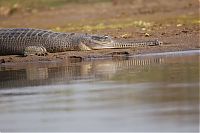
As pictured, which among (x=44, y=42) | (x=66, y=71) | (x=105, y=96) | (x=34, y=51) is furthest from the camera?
(x=44, y=42)

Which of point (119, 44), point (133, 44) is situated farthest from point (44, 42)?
point (133, 44)

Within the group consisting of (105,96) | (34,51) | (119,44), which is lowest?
(105,96)

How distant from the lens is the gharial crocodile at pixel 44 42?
15.9 m

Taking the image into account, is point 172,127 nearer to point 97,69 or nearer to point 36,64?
point 97,69

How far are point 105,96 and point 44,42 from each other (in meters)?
7.25

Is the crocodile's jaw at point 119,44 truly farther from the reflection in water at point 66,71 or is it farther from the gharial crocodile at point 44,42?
the reflection in water at point 66,71

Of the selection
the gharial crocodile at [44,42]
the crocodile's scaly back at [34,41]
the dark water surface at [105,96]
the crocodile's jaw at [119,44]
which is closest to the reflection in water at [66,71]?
the dark water surface at [105,96]

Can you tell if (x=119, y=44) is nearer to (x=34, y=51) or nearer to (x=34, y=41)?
(x=34, y=51)

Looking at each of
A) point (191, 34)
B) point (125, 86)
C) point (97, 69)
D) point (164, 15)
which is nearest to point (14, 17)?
point (164, 15)

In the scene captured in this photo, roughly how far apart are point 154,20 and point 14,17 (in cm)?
725

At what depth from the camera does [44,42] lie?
16312 millimetres

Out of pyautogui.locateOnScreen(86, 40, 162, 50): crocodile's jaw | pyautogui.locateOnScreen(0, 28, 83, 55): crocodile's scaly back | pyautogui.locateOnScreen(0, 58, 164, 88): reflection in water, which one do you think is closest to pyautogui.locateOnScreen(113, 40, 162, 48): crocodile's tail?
pyautogui.locateOnScreen(86, 40, 162, 50): crocodile's jaw

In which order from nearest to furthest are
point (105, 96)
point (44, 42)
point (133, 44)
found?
point (105, 96) → point (133, 44) → point (44, 42)

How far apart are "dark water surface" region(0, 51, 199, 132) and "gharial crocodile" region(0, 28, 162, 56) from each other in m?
2.28
